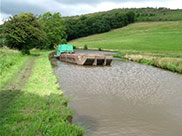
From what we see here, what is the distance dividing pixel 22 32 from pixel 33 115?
71.0ft

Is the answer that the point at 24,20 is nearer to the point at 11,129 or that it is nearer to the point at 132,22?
the point at 11,129

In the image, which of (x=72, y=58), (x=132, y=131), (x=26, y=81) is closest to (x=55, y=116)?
(x=132, y=131)

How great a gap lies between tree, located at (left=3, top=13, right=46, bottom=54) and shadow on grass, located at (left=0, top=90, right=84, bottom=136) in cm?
1886

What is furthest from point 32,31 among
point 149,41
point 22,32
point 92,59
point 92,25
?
point 92,25

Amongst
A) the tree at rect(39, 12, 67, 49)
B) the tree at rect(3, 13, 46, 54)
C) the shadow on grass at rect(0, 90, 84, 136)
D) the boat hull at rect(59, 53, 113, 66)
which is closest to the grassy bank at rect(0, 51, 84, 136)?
the shadow on grass at rect(0, 90, 84, 136)

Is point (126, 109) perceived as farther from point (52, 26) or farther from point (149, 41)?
point (149, 41)

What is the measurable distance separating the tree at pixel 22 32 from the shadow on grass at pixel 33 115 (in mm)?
18857

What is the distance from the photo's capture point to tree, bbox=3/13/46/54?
1014 inches

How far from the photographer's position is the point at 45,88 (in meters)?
9.27

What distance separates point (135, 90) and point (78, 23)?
96.0 meters

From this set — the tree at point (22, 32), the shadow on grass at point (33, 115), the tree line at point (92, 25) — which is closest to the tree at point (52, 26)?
the tree at point (22, 32)

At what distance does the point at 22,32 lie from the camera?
25.5 metres

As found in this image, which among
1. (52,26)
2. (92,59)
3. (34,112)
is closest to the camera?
(34,112)

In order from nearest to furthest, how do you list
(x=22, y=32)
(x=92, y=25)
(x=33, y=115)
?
1. (x=33, y=115)
2. (x=22, y=32)
3. (x=92, y=25)
